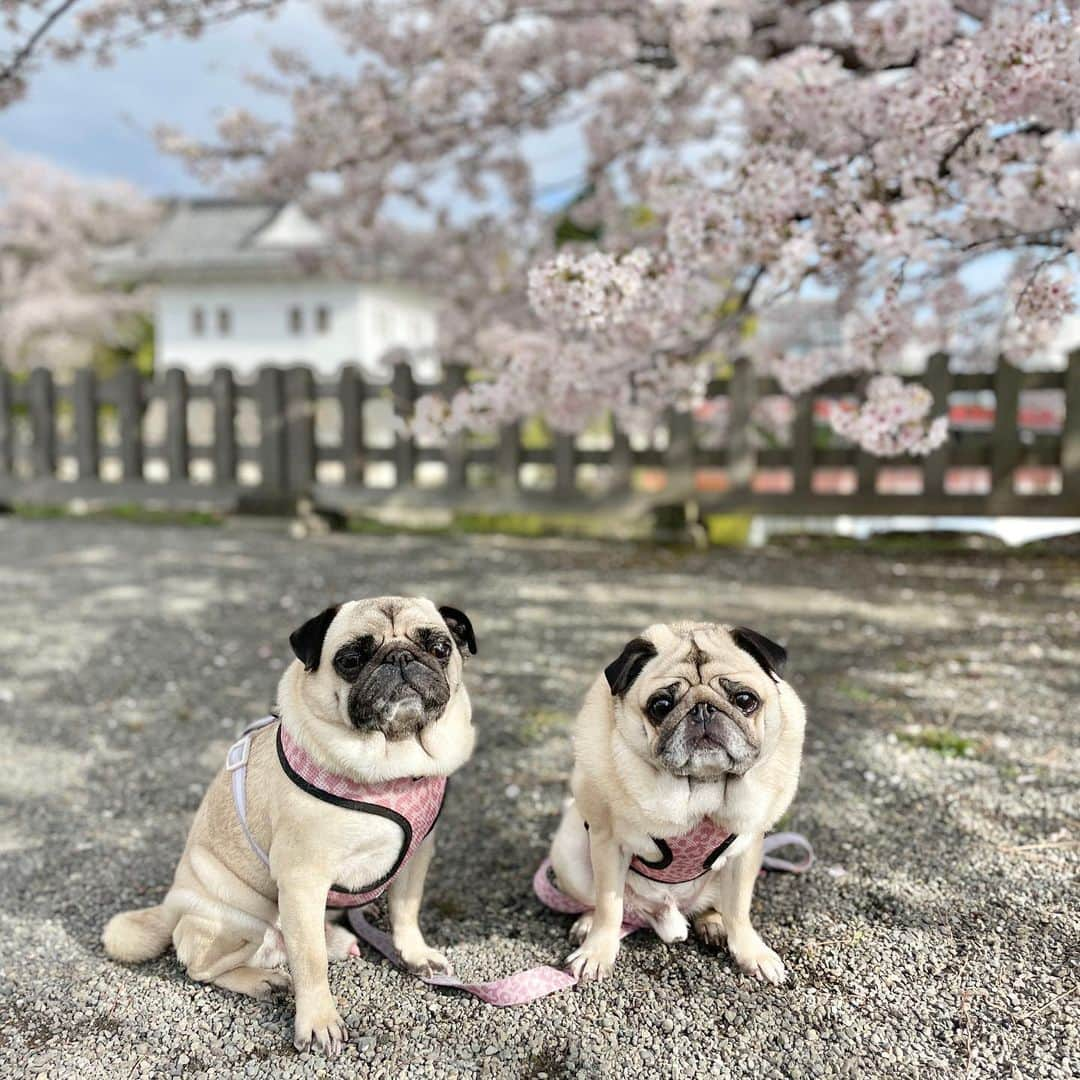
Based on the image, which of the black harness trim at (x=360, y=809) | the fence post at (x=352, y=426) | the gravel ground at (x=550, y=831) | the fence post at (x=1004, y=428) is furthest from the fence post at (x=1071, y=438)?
the black harness trim at (x=360, y=809)

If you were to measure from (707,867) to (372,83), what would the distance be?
7.86m

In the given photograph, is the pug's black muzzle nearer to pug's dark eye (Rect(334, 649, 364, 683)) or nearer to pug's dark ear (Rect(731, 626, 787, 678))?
pug's dark eye (Rect(334, 649, 364, 683))

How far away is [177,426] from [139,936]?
10478mm

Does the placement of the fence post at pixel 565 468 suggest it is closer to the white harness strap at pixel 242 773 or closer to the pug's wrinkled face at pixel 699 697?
the white harness strap at pixel 242 773

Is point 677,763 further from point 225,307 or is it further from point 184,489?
point 225,307

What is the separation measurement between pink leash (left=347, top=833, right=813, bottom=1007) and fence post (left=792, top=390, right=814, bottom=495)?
693 centimetres

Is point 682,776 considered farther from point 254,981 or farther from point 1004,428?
point 1004,428

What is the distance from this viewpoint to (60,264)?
30016mm

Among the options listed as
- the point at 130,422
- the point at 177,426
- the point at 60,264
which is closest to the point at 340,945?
the point at 177,426

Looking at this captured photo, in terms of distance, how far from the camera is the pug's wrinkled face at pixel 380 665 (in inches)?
97.2

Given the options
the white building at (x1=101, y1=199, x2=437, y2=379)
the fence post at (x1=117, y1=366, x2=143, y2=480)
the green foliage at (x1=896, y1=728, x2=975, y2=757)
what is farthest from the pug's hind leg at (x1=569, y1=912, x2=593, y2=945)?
the white building at (x1=101, y1=199, x2=437, y2=379)

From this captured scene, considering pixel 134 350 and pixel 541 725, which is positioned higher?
pixel 134 350

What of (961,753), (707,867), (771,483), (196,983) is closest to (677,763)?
(707,867)

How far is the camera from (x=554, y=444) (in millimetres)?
10734
